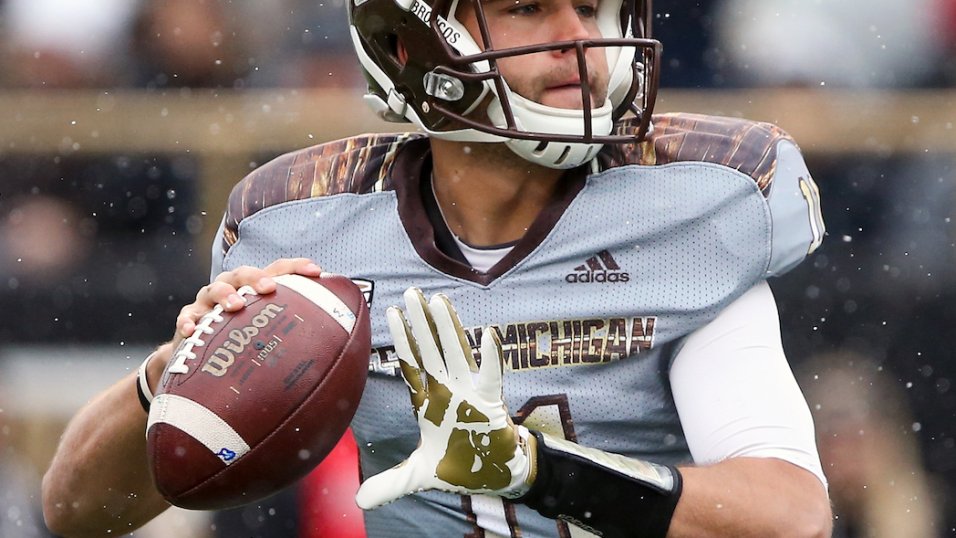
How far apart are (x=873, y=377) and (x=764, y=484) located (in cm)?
218

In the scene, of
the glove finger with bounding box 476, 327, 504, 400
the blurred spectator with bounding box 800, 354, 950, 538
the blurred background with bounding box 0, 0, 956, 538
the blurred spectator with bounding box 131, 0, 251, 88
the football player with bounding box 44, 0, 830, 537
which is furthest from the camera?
the blurred spectator with bounding box 131, 0, 251, 88

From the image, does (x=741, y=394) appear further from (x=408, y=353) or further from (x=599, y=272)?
(x=408, y=353)

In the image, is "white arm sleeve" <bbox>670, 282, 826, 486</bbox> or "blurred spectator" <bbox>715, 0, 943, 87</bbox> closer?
"white arm sleeve" <bbox>670, 282, 826, 486</bbox>

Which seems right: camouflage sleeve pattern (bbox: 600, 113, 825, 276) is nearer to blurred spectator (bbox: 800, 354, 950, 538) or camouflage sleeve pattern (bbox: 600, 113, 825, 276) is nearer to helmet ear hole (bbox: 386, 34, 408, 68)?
helmet ear hole (bbox: 386, 34, 408, 68)

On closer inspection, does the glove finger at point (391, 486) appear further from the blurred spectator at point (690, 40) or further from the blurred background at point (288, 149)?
the blurred spectator at point (690, 40)

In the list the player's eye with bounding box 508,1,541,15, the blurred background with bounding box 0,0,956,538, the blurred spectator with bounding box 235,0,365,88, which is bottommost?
the blurred background with bounding box 0,0,956,538

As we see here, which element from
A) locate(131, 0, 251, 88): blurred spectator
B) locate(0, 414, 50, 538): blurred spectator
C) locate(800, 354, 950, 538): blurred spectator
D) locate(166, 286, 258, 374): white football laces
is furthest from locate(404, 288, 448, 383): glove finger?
locate(131, 0, 251, 88): blurred spectator

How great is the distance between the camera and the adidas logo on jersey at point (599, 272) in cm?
214

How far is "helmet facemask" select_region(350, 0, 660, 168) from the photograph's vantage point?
7.00ft

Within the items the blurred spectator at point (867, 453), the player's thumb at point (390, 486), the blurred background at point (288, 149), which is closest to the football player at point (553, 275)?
the player's thumb at point (390, 486)

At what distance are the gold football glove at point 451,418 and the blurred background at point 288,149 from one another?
2.01 meters

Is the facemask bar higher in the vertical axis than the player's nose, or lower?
lower

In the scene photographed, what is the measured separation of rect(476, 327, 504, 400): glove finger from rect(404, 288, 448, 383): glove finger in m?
0.06

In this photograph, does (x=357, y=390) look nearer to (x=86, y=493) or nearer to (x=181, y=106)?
(x=86, y=493)
